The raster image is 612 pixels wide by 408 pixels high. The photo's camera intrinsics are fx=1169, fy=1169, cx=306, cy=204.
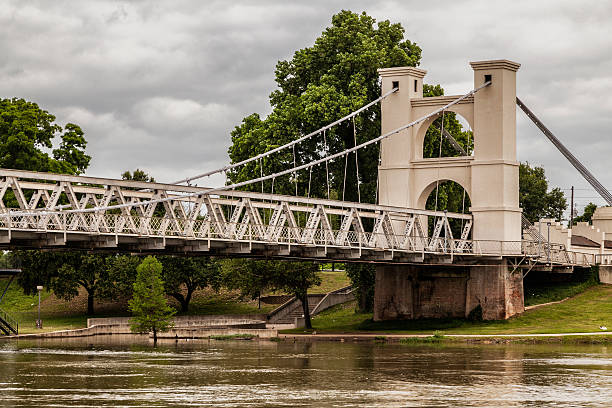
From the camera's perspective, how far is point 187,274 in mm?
79688

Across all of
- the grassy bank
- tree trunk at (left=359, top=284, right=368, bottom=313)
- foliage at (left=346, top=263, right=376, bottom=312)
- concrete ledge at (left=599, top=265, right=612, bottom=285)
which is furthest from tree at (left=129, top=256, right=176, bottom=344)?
concrete ledge at (left=599, top=265, right=612, bottom=285)

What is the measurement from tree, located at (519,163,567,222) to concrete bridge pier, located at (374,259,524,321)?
46356 millimetres

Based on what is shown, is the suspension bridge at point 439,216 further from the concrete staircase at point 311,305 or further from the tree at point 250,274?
the concrete staircase at point 311,305

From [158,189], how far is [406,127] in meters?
22.6

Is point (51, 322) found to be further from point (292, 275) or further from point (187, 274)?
point (292, 275)

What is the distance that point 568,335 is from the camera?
5734cm

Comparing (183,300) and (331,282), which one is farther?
(331,282)

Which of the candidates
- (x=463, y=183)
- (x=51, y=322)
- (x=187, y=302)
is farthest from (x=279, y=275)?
(x=51, y=322)

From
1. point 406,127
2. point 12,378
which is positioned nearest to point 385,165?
point 406,127

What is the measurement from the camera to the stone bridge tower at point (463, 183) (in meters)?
64.9

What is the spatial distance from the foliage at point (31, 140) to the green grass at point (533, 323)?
2077 centimetres

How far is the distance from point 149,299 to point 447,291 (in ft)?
55.2

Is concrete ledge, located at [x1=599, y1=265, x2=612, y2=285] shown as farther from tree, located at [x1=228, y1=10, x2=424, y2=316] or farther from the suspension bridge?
tree, located at [x1=228, y1=10, x2=424, y2=316]

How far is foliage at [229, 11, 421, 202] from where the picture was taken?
70125 millimetres
